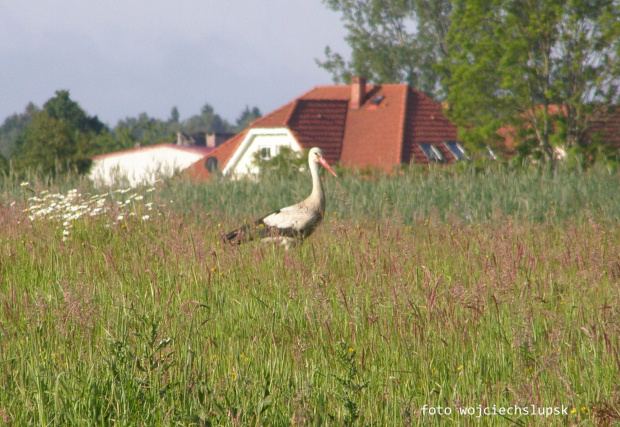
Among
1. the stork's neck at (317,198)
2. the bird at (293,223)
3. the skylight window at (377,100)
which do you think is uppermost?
the skylight window at (377,100)

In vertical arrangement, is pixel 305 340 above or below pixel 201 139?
below

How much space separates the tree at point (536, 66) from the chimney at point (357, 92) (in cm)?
1697

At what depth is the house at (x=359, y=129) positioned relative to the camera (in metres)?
40.8

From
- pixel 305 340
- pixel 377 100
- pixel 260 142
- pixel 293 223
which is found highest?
pixel 377 100

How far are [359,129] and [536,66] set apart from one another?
17348 millimetres

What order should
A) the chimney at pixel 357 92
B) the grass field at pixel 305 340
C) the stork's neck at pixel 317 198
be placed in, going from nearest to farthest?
the grass field at pixel 305 340 → the stork's neck at pixel 317 198 → the chimney at pixel 357 92

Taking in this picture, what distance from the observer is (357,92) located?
44125 mm

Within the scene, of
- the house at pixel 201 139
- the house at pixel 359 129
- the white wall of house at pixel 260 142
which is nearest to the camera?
the house at pixel 359 129

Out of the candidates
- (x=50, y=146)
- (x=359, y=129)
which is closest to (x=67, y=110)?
(x=50, y=146)

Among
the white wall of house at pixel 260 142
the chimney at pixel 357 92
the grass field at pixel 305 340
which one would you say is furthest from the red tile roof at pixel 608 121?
the grass field at pixel 305 340

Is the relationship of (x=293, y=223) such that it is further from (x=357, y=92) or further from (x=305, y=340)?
(x=357, y=92)

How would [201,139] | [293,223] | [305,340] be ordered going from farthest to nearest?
[201,139] → [293,223] → [305,340]

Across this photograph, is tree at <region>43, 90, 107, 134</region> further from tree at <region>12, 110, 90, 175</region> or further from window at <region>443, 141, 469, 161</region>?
window at <region>443, 141, 469, 161</region>

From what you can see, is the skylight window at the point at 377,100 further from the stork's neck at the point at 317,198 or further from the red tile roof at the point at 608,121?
the stork's neck at the point at 317,198
